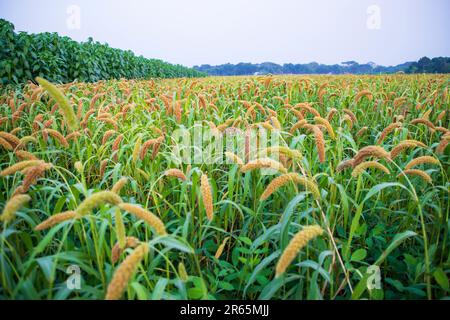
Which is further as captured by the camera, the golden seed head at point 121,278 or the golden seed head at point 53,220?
the golden seed head at point 53,220

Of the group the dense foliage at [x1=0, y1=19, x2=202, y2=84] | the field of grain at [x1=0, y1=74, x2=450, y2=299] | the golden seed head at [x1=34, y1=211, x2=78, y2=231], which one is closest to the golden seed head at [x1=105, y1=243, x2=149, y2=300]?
the field of grain at [x1=0, y1=74, x2=450, y2=299]

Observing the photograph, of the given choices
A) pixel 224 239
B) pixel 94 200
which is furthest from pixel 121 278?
pixel 224 239

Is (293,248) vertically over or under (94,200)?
under

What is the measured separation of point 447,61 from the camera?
2723 cm

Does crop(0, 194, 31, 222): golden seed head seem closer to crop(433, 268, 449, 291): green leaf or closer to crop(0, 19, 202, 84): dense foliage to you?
crop(433, 268, 449, 291): green leaf

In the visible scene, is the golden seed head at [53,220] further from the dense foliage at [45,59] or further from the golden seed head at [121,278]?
the dense foliage at [45,59]

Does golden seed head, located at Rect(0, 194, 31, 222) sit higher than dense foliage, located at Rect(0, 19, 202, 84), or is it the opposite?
dense foliage, located at Rect(0, 19, 202, 84)

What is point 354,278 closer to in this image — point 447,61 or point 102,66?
point 102,66

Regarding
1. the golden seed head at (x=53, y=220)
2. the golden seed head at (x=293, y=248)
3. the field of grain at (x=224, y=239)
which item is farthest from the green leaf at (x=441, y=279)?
the golden seed head at (x=53, y=220)

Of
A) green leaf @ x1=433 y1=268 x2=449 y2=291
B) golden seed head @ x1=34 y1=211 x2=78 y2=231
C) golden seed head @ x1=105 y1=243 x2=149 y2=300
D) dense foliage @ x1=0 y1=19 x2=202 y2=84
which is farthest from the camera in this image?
dense foliage @ x1=0 y1=19 x2=202 y2=84

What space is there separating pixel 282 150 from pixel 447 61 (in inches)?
1343

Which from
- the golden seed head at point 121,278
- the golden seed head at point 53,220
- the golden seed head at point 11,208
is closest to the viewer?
the golden seed head at point 121,278

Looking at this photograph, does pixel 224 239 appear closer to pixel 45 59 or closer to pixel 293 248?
pixel 293 248
